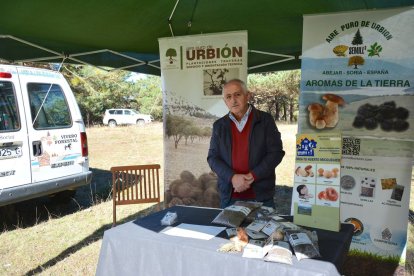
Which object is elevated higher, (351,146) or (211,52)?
(211,52)

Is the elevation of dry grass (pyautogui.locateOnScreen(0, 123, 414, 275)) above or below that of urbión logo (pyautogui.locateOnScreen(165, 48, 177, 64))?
below

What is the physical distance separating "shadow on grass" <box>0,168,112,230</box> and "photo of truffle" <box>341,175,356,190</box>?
13.7 feet

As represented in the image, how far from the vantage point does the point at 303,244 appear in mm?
1680

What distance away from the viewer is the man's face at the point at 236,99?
9.12ft

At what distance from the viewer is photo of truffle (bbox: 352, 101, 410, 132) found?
125 inches

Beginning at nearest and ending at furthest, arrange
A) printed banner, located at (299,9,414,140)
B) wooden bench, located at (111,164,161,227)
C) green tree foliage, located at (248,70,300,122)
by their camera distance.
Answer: printed banner, located at (299,9,414,140), wooden bench, located at (111,164,161,227), green tree foliage, located at (248,70,300,122)

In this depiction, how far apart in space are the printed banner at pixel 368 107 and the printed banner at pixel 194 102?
0.83 meters

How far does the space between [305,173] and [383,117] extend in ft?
5.44

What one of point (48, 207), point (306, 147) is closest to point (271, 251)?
point (306, 147)

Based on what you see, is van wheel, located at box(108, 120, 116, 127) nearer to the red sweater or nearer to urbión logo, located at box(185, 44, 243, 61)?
urbión logo, located at box(185, 44, 243, 61)

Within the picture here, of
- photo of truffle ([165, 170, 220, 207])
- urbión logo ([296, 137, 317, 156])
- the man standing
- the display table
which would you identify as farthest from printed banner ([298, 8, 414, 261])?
urbión logo ([296, 137, 317, 156])

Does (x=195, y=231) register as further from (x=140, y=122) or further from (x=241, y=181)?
(x=140, y=122)

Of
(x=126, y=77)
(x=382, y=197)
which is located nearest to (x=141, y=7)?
(x=382, y=197)

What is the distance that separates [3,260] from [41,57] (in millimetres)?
2764
